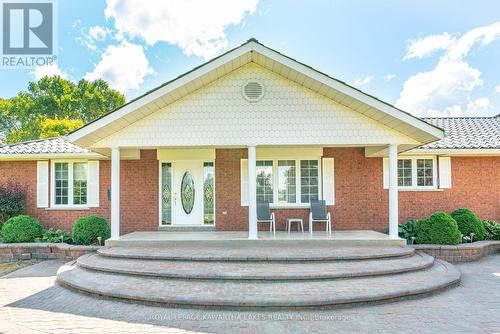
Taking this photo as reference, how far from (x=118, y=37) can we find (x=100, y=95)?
1391 centimetres

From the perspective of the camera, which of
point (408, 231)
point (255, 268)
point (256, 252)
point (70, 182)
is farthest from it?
point (70, 182)

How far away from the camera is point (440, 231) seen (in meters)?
9.80

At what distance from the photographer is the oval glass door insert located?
11797 mm

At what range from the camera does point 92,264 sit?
26.2 ft

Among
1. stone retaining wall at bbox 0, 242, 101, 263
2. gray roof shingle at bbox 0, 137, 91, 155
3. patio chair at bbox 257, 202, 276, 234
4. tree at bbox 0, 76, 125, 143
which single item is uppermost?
tree at bbox 0, 76, 125, 143

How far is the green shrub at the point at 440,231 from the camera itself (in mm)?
9758

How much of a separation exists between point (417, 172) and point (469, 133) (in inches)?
125

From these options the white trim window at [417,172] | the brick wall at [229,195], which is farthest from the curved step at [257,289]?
the white trim window at [417,172]

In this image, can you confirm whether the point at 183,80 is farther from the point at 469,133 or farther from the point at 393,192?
the point at 469,133

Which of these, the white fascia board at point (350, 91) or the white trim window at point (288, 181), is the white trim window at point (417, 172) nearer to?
the white trim window at point (288, 181)

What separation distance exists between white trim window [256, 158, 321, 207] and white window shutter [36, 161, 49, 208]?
23.0 ft

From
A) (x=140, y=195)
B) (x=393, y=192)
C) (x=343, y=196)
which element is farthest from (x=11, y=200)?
(x=393, y=192)

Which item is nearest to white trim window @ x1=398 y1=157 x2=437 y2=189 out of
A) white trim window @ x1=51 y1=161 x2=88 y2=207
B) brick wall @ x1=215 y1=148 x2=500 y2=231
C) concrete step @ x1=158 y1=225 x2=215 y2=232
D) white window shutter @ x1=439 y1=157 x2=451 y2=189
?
white window shutter @ x1=439 y1=157 x2=451 y2=189

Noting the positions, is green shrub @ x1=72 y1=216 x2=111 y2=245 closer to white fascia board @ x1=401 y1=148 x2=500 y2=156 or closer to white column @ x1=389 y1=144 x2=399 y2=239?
white column @ x1=389 y1=144 x2=399 y2=239
